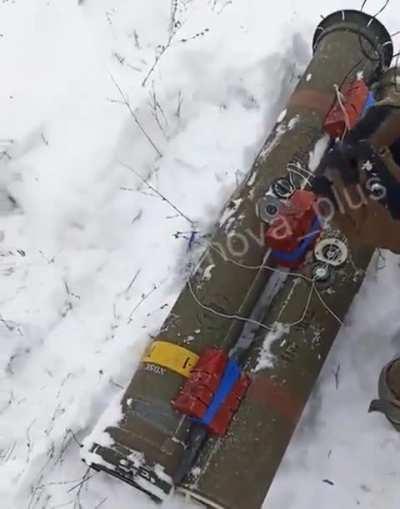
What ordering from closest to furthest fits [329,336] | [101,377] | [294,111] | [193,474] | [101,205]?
1. [193,474]
2. [329,336]
3. [101,377]
4. [294,111]
5. [101,205]

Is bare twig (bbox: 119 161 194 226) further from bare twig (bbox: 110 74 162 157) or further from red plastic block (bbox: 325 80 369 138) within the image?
red plastic block (bbox: 325 80 369 138)

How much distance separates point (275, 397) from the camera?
9.91ft

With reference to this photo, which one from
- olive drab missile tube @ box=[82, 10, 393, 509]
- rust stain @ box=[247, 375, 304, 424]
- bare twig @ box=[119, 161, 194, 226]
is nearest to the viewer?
olive drab missile tube @ box=[82, 10, 393, 509]

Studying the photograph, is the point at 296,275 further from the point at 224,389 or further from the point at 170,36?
the point at 170,36

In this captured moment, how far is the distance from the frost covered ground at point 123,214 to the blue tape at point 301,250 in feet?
1.46

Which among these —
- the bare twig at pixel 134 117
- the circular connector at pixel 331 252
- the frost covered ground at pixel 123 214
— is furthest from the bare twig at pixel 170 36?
the circular connector at pixel 331 252

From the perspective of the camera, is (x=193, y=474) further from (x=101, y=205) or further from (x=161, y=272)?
(x=101, y=205)

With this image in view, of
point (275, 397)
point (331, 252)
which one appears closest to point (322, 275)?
point (331, 252)

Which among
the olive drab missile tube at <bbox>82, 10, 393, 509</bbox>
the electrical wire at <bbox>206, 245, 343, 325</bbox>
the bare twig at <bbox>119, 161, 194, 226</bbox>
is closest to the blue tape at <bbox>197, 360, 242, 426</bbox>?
the olive drab missile tube at <bbox>82, 10, 393, 509</bbox>

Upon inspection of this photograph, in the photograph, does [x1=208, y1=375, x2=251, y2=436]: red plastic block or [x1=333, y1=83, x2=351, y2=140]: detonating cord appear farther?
[x1=333, y1=83, x2=351, y2=140]: detonating cord

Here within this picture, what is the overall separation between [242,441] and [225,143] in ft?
5.55

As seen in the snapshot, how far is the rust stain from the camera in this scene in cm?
301

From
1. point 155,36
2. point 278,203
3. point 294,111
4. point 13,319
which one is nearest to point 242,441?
point 278,203

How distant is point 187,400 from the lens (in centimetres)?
292
